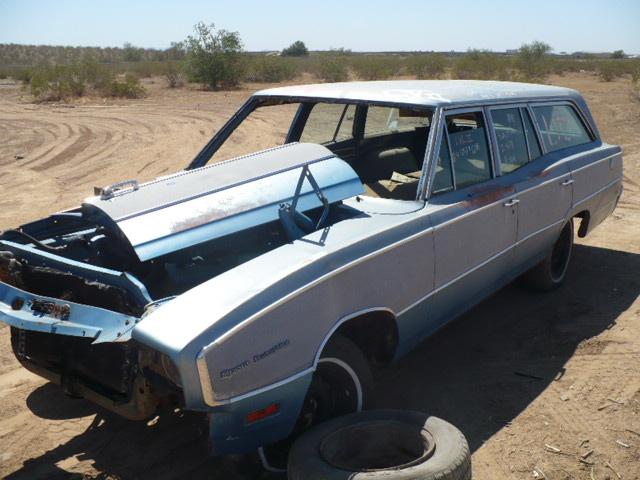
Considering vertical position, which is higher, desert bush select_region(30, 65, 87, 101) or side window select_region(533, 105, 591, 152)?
desert bush select_region(30, 65, 87, 101)

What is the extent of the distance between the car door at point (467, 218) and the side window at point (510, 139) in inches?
6.2

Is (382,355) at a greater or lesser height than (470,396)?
greater

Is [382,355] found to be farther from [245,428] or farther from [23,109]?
[23,109]

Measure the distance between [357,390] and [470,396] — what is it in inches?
40.3

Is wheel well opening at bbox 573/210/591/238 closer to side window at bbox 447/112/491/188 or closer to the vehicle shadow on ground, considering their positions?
the vehicle shadow on ground

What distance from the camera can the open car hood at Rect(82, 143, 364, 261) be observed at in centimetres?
318

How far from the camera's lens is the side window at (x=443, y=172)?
375 centimetres

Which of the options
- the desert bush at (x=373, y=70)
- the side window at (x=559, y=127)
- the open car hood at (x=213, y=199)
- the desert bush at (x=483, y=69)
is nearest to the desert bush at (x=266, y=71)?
the desert bush at (x=373, y=70)

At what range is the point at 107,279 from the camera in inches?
114

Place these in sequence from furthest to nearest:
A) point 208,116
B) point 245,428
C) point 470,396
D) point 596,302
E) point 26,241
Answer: point 208,116 < point 596,302 < point 470,396 < point 26,241 < point 245,428

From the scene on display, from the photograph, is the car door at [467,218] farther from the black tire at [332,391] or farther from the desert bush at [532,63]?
the desert bush at [532,63]

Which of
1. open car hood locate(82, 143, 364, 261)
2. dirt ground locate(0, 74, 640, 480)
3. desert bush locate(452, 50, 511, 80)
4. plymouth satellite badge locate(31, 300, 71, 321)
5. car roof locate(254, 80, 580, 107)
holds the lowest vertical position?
dirt ground locate(0, 74, 640, 480)

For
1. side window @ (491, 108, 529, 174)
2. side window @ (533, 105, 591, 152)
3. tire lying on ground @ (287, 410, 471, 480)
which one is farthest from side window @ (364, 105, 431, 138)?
tire lying on ground @ (287, 410, 471, 480)

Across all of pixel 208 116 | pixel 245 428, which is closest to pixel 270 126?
pixel 208 116
